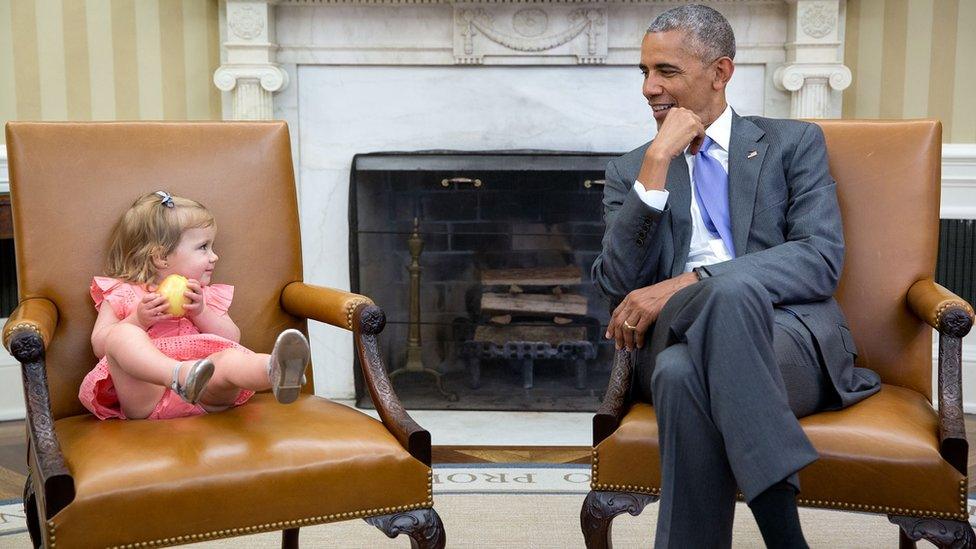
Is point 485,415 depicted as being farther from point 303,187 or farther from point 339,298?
point 339,298

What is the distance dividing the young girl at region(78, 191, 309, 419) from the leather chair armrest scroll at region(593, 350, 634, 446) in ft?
1.73

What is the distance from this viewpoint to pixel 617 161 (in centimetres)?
220

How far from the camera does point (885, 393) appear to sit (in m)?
1.95

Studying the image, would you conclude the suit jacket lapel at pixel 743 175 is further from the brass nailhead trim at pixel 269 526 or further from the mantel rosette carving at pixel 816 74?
the mantel rosette carving at pixel 816 74

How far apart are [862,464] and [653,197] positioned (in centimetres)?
60

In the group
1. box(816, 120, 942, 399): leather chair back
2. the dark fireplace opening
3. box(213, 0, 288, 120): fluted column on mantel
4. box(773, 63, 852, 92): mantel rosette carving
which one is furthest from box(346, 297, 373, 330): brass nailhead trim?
box(773, 63, 852, 92): mantel rosette carving

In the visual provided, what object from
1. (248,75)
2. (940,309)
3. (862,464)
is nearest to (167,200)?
(862,464)

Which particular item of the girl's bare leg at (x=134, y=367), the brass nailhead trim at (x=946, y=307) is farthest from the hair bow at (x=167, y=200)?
the brass nailhead trim at (x=946, y=307)

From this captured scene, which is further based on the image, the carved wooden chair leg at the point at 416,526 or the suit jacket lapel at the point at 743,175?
the suit jacket lapel at the point at 743,175

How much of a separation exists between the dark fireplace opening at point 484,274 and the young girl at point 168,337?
1686mm

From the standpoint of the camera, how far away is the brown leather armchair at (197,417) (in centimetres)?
158

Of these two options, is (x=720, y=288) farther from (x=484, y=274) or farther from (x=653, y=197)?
(x=484, y=274)

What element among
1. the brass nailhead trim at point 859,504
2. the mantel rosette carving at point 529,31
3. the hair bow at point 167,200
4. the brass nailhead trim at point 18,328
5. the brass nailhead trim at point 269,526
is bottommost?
the brass nailhead trim at point 269,526

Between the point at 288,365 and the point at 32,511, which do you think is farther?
the point at 32,511
